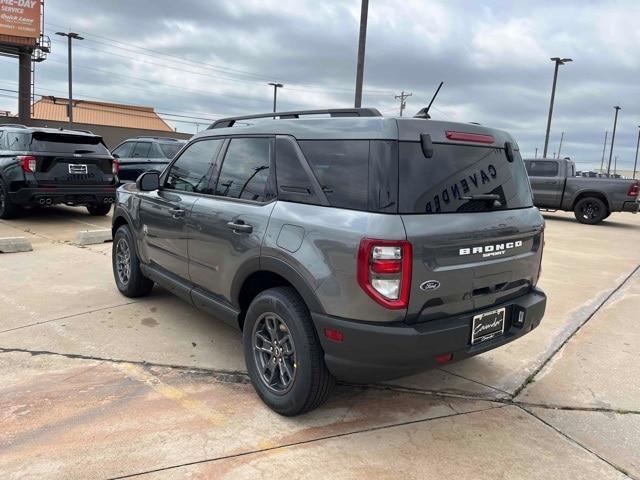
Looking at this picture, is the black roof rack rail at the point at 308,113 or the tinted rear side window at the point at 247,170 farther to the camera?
the tinted rear side window at the point at 247,170

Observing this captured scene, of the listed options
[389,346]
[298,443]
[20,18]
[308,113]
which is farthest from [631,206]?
[20,18]

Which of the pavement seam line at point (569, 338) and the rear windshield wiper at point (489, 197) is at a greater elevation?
the rear windshield wiper at point (489, 197)

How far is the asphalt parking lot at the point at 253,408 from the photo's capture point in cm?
278

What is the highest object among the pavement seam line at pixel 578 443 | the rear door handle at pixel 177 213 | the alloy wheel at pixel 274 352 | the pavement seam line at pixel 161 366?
the rear door handle at pixel 177 213

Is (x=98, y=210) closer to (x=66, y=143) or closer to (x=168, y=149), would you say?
(x=66, y=143)

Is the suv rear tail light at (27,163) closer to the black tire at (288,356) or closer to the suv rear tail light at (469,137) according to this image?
the black tire at (288,356)

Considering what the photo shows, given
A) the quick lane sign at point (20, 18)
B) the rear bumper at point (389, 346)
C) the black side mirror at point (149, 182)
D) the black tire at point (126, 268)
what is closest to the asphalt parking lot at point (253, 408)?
the black tire at point (126, 268)

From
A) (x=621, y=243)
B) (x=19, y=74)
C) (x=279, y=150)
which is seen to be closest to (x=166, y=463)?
(x=279, y=150)

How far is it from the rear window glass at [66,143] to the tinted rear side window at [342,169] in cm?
785

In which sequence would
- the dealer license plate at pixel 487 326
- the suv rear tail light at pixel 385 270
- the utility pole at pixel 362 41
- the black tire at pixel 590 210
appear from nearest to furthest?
1. the suv rear tail light at pixel 385 270
2. the dealer license plate at pixel 487 326
3. the utility pole at pixel 362 41
4. the black tire at pixel 590 210

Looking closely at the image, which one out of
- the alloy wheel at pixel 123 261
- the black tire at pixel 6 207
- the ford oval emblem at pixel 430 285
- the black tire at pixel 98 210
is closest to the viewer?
the ford oval emblem at pixel 430 285

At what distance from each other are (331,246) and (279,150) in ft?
3.02

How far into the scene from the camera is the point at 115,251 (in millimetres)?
5586

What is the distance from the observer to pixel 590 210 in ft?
50.2
